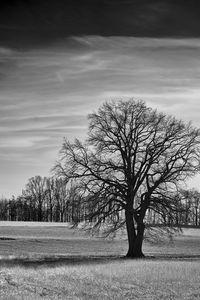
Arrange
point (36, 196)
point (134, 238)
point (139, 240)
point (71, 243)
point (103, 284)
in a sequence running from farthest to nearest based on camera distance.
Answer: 1. point (36, 196)
2. point (71, 243)
3. point (134, 238)
4. point (139, 240)
5. point (103, 284)

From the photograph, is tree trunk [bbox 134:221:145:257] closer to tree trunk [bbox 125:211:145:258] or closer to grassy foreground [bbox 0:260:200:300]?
tree trunk [bbox 125:211:145:258]

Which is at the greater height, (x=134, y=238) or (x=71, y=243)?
(x=134, y=238)

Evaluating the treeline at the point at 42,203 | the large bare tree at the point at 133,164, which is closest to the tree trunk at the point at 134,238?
the large bare tree at the point at 133,164

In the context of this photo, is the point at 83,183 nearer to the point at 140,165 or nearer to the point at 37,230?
the point at 140,165

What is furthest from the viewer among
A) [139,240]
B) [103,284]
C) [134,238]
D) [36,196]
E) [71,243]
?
[36,196]

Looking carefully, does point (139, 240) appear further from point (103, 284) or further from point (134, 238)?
point (103, 284)

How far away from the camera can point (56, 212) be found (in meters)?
115

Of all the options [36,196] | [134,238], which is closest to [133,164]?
[134,238]

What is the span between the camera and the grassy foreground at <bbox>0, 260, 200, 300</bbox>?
15070 millimetres

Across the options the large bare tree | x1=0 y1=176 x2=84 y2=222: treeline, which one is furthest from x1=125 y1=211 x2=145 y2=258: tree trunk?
x1=0 y1=176 x2=84 y2=222: treeline

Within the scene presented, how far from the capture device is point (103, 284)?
17.6 metres

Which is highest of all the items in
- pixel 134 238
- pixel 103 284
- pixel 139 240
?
pixel 134 238

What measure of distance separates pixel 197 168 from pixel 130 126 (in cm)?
561

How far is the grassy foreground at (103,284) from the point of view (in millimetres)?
15070
